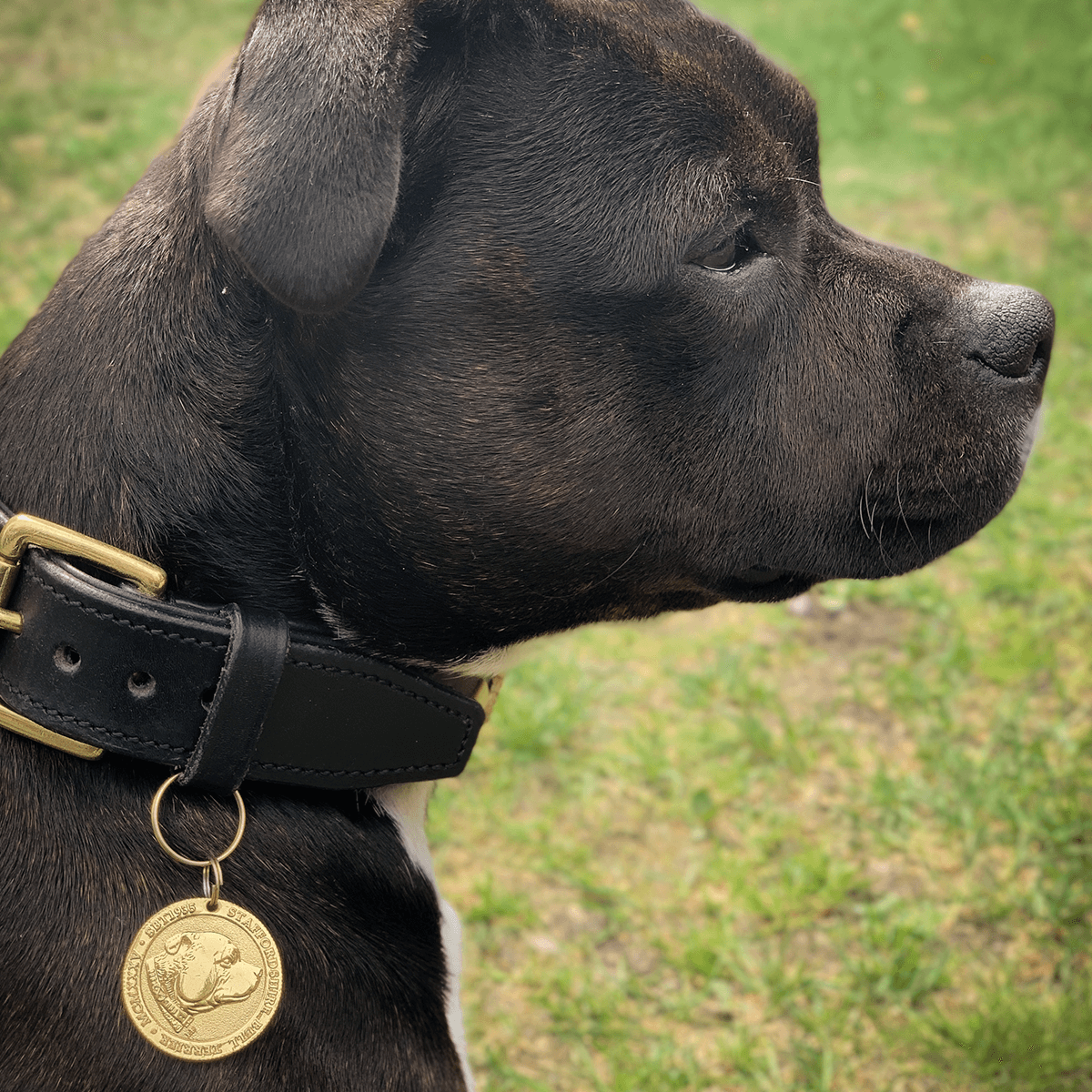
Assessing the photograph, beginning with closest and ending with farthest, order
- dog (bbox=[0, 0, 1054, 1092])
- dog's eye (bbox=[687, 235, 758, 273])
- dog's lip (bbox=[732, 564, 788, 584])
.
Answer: dog (bbox=[0, 0, 1054, 1092])
dog's eye (bbox=[687, 235, 758, 273])
dog's lip (bbox=[732, 564, 788, 584])

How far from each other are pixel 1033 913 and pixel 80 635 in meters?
2.63

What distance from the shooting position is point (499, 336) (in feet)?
5.59

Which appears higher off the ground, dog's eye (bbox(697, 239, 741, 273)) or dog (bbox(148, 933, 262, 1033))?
dog's eye (bbox(697, 239, 741, 273))

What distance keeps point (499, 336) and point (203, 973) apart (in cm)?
102

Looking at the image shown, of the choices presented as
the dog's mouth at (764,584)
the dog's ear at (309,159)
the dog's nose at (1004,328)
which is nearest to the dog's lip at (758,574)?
the dog's mouth at (764,584)

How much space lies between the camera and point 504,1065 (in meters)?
2.72

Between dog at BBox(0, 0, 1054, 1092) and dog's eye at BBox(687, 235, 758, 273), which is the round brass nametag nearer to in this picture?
dog at BBox(0, 0, 1054, 1092)

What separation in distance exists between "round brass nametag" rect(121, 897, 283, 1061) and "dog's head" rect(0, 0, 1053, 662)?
0.48m

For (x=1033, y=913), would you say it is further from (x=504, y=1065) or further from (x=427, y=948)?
(x=427, y=948)

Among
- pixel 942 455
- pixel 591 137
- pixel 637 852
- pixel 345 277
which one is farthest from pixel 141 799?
pixel 637 852

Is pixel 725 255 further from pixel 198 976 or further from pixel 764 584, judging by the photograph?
pixel 198 976

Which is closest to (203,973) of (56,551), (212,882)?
(212,882)

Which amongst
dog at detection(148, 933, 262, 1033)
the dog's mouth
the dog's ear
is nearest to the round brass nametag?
dog at detection(148, 933, 262, 1033)

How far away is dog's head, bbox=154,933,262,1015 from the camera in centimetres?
151
